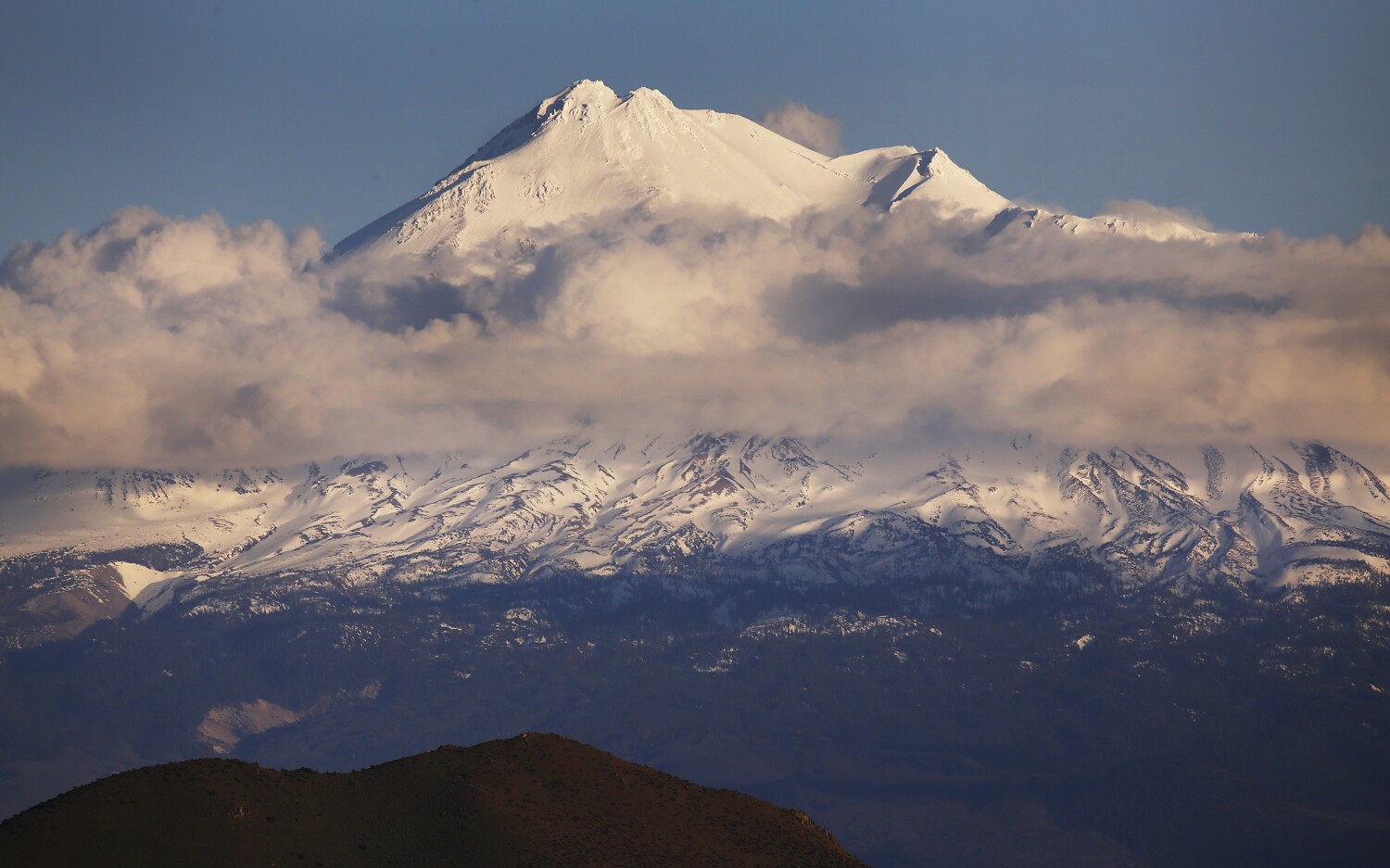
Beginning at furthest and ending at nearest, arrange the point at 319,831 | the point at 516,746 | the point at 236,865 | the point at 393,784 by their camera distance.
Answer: the point at 516,746, the point at 393,784, the point at 319,831, the point at 236,865

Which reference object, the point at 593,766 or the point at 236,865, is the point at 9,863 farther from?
the point at 593,766

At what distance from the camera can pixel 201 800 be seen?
121188mm

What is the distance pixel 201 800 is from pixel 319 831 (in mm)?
8071

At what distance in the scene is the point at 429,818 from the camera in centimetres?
12925

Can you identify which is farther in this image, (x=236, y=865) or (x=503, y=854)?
(x=503, y=854)

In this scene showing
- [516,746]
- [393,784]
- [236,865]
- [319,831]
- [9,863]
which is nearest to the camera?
[9,863]

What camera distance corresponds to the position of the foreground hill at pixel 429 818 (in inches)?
4545

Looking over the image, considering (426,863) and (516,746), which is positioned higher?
(516,746)

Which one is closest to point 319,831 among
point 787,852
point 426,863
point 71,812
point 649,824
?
point 426,863

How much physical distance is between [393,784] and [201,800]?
1564 cm

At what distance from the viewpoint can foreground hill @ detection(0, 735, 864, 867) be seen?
115438 millimetres

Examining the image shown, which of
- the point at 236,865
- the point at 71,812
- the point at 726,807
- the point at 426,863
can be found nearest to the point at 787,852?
the point at 726,807

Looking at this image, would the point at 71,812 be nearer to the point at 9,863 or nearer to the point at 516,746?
the point at 9,863

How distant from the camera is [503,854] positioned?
4995 inches
